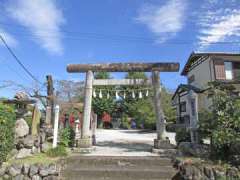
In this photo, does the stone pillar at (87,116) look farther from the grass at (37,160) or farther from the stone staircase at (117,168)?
the grass at (37,160)

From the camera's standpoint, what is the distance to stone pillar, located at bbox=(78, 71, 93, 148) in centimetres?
873

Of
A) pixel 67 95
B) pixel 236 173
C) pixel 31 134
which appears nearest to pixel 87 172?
pixel 31 134

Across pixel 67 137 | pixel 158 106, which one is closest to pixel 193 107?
pixel 158 106

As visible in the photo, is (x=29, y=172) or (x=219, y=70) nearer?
(x=29, y=172)

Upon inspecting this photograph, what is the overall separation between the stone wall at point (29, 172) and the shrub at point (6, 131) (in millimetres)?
383

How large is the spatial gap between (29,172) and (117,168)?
7.42 feet

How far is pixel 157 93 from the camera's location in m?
9.10

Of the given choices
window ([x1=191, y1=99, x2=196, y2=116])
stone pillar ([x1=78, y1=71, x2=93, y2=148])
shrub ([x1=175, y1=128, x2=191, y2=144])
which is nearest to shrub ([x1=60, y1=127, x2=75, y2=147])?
stone pillar ([x1=78, y1=71, x2=93, y2=148])

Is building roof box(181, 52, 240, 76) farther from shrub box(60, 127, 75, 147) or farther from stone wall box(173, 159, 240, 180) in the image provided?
stone wall box(173, 159, 240, 180)

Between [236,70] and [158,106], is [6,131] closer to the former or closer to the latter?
[158,106]

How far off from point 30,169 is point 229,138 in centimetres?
517

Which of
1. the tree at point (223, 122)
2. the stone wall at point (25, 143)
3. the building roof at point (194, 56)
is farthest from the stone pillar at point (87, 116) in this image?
the building roof at point (194, 56)

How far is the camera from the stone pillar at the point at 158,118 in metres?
8.61

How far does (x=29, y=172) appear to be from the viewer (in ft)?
19.5
